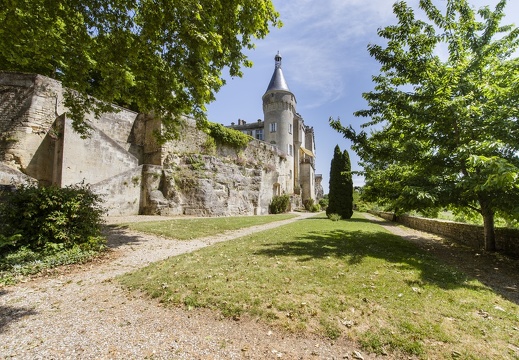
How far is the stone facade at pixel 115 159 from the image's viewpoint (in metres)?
13.1

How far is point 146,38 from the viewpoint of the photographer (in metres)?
6.14

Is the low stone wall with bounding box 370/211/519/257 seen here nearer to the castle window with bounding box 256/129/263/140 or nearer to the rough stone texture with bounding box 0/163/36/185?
the rough stone texture with bounding box 0/163/36/185

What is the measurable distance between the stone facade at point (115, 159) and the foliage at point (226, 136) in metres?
0.89

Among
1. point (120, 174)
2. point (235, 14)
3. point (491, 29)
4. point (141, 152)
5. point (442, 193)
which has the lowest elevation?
point (442, 193)

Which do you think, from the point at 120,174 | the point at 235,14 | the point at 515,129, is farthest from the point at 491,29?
the point at 120,174

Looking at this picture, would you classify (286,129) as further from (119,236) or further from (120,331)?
(120,331)

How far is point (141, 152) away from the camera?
18.3m

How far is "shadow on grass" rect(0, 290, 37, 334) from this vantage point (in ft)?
10.3

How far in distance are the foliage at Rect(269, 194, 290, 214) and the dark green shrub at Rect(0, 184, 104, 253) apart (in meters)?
20.7

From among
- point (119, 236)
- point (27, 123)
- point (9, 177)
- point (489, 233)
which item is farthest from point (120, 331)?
point (27, 123)

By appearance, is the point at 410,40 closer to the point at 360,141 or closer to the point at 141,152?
the point at 360,141

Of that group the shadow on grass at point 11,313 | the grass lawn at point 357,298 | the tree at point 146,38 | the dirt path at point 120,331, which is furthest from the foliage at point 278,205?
the shadow on grass at point 11,313

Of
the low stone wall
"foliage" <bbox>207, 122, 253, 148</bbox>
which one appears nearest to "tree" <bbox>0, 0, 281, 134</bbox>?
the low stone wall

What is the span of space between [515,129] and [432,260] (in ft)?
12.6
